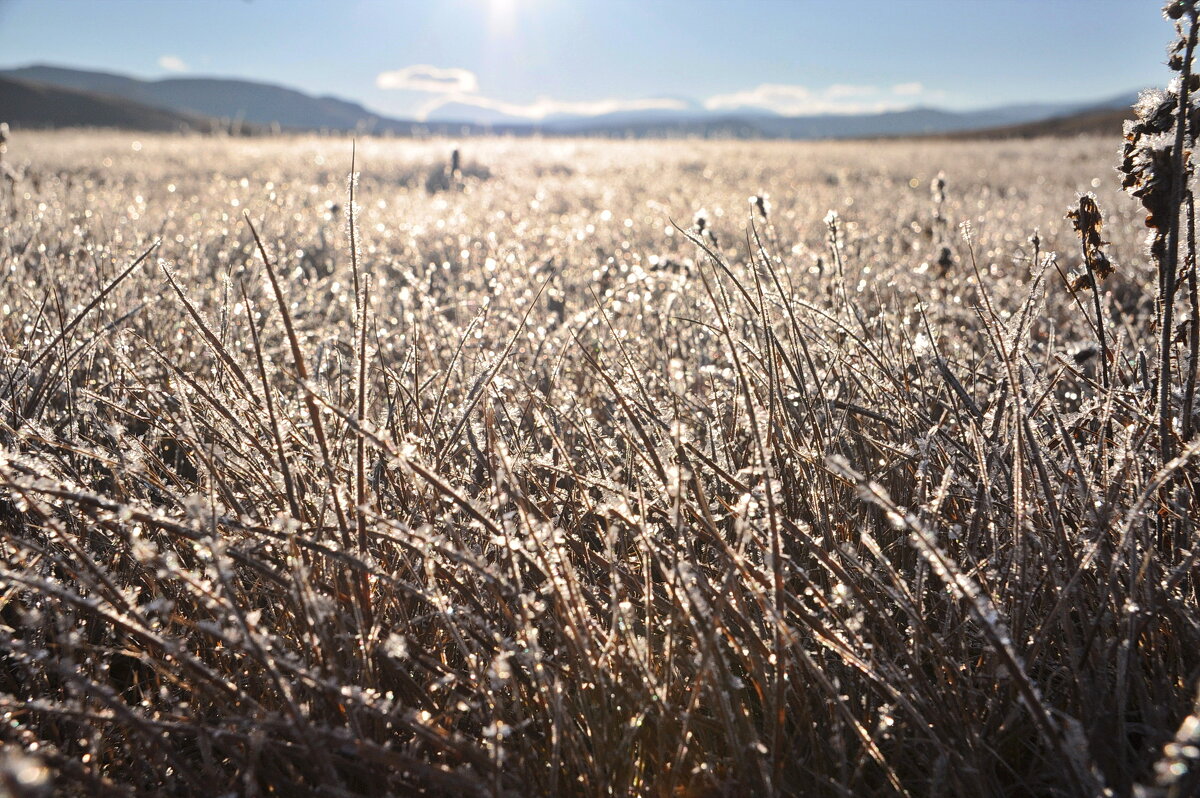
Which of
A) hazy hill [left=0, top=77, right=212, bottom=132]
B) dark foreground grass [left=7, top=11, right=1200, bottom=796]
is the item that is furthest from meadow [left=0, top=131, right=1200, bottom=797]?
hazy hill [left=0, top=77, right=212, bottom=132]

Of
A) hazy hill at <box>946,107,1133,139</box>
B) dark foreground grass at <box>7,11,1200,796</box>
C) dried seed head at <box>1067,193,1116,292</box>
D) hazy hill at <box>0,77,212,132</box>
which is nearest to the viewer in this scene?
dark foreground grass at <box>7,11,1200,796</box>

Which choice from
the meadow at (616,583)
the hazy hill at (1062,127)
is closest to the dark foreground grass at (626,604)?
the meadow at (616,583)

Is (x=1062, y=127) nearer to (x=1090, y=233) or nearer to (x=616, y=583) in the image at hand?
(x=1090, y=233)

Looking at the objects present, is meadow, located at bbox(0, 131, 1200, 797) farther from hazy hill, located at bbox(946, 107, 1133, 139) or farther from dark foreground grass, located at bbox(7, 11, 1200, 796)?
hazy hill, located at bbox(946, 107, 1133, 139)

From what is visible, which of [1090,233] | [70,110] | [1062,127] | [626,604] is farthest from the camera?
[70,110]

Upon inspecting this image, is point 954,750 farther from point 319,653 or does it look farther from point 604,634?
point 319,653

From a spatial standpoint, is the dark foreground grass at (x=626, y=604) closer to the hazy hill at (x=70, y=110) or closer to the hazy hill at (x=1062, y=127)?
the hazy hill at (x=1062, y=127)

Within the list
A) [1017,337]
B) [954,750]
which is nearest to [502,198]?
[1017,337]

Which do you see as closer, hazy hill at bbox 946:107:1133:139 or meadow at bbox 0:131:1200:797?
meadow at bbox 0:131:1200:797

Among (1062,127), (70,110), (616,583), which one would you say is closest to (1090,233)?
(616,583)

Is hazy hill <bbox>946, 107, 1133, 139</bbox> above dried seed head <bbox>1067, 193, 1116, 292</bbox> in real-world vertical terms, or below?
above

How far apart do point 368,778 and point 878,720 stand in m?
0.72

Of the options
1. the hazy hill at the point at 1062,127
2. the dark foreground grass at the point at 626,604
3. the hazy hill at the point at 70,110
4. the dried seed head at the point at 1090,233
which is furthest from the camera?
the hazy hill at the point at 70,110

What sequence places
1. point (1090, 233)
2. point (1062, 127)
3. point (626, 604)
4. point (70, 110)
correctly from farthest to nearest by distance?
point (70, 110)
point (1062, 127)
point (1090, 233)
point (626, 604)
